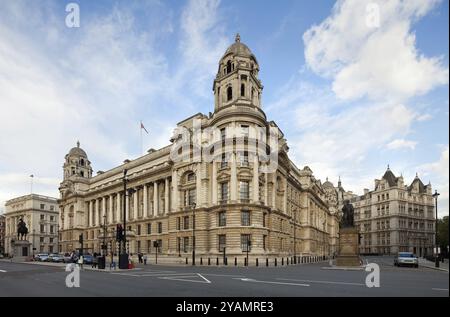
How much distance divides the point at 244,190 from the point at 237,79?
17731mm

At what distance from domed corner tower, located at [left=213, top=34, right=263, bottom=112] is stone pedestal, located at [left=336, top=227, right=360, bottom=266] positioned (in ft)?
91.2

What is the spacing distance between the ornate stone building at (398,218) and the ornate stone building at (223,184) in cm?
5929

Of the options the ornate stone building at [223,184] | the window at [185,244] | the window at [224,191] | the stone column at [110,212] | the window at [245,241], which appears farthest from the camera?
the stone column at [110,212]

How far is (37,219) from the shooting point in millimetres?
139125

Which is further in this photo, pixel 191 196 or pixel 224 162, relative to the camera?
pixel 191 196

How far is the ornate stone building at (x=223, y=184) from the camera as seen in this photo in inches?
2341

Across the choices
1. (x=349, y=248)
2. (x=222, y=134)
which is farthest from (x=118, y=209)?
(x=349, y=248)

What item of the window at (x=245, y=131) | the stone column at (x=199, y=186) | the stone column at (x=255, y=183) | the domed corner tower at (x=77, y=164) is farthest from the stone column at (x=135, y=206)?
the stone column at (x=255, y=183)

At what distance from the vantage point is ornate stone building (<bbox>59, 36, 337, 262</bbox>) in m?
59.5

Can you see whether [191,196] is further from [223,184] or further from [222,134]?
[222,134]

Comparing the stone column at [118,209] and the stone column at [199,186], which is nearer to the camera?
the stone column at [199,186]

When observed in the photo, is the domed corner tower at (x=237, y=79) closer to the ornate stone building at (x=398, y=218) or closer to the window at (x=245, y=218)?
the window at (x=245, y=218)
